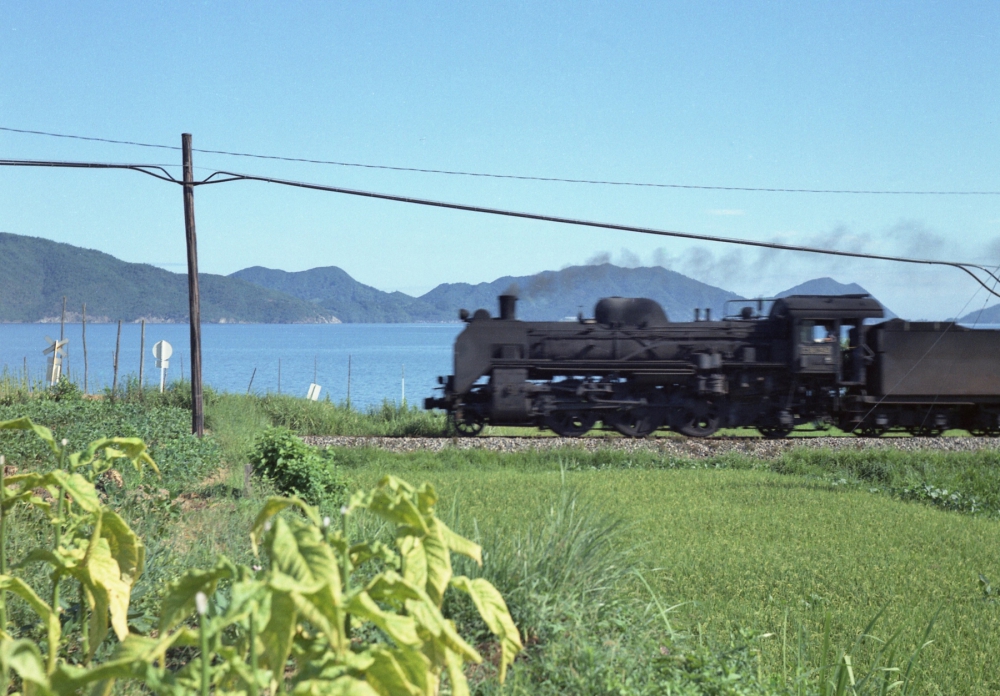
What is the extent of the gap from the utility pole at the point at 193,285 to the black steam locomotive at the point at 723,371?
4.68 metres

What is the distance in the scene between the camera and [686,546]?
7.98m

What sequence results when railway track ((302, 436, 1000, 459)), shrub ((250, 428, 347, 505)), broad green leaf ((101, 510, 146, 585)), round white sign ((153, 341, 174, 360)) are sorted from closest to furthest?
broad green leaf ((101, 510, 146, 585)) < shrub ((250, 428, 347, 505)) < railway track ((302, 436, 1000, 459)) < round white sign ((153, 341, 174, 360))

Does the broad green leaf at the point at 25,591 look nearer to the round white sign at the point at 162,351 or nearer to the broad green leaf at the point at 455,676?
the broad green leaf at the point at 455,676

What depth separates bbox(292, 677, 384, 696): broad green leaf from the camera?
5.74 ft

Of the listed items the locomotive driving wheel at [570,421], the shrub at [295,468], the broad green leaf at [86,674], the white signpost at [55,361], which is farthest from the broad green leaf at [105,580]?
the white signpost at [55,361]

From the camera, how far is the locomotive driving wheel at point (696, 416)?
17.4m

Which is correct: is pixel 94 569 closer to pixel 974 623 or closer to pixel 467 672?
pixel 467 672

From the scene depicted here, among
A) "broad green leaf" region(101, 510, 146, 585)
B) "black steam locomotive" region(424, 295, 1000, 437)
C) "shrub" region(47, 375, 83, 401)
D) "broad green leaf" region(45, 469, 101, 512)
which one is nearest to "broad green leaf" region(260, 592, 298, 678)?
"broad green leaf" region(45, 469, 101, 512)

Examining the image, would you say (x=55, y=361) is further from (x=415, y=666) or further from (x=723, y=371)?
(x=415, y=666)

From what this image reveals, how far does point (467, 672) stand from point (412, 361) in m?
107

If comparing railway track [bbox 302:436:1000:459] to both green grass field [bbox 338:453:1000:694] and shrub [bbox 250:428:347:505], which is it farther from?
shrub [bbox 250:428:347:505]

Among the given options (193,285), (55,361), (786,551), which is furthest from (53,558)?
(55,361)

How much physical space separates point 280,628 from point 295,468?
23.7ft

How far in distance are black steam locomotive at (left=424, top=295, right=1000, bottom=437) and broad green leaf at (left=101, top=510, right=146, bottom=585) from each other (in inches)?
525
